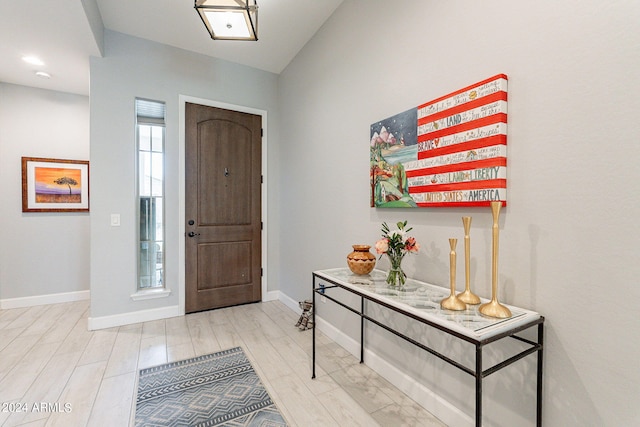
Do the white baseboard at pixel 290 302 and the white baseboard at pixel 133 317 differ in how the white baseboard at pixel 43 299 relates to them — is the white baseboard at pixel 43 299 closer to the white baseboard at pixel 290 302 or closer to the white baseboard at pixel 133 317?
the white baseboard at pixel 133 317

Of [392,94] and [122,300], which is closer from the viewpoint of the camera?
[392,94]

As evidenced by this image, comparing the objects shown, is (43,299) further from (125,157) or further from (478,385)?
(478,385)

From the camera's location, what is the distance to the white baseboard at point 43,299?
343 cm

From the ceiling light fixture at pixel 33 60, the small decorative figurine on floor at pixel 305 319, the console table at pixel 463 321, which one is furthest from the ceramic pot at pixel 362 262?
the ceiling light fixture at pixel 33 60

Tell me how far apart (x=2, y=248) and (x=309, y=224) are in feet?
12.1

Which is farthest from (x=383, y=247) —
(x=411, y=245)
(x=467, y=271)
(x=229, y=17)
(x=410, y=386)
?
(x=229, y=17)

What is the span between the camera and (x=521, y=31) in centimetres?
126

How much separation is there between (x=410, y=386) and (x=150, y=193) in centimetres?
315

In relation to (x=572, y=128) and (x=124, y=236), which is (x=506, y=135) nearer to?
(x=572, y=128)

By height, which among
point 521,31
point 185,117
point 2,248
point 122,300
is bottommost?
point 122,300

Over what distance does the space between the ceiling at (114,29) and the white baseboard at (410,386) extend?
115 inches

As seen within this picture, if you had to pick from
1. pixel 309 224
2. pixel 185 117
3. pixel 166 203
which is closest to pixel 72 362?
pixel 166 203

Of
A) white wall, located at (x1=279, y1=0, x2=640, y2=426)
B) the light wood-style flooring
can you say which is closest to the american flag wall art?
white wall, located at (x1=279, y1=0, x2=640, y2=426)

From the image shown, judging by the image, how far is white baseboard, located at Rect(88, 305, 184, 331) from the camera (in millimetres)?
2850
